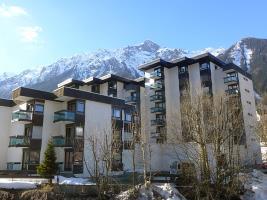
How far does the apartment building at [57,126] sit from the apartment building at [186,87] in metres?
15.4

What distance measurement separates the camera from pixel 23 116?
40500 mm

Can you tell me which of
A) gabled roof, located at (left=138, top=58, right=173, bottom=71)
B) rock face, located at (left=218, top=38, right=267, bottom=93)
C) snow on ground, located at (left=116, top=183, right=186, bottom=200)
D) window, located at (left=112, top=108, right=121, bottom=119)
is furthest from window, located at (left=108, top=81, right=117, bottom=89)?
rock face, located at (left=218, top=38, right=267, bottom=93)

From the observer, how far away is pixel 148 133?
64.5 m

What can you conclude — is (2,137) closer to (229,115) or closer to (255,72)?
(229,115)

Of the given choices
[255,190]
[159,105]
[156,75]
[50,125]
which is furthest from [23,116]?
[156,75]

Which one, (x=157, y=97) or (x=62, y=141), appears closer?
(x=62, y=141)

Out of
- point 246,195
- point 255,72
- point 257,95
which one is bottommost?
point 246,195

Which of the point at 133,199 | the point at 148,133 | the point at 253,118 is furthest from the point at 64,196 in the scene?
the point at 253,118

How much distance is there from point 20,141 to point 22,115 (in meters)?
3.12

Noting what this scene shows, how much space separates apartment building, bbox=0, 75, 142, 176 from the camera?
4009cm

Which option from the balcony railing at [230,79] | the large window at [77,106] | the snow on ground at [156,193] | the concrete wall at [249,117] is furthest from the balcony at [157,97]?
the snow on ground at [156,193]

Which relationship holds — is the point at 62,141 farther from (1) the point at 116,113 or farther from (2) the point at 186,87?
(2) the point at 186,87

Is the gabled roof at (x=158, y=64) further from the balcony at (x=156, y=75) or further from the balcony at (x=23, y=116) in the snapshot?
the balcony at (x=23, y=116)

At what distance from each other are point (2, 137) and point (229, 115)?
2839 cm
